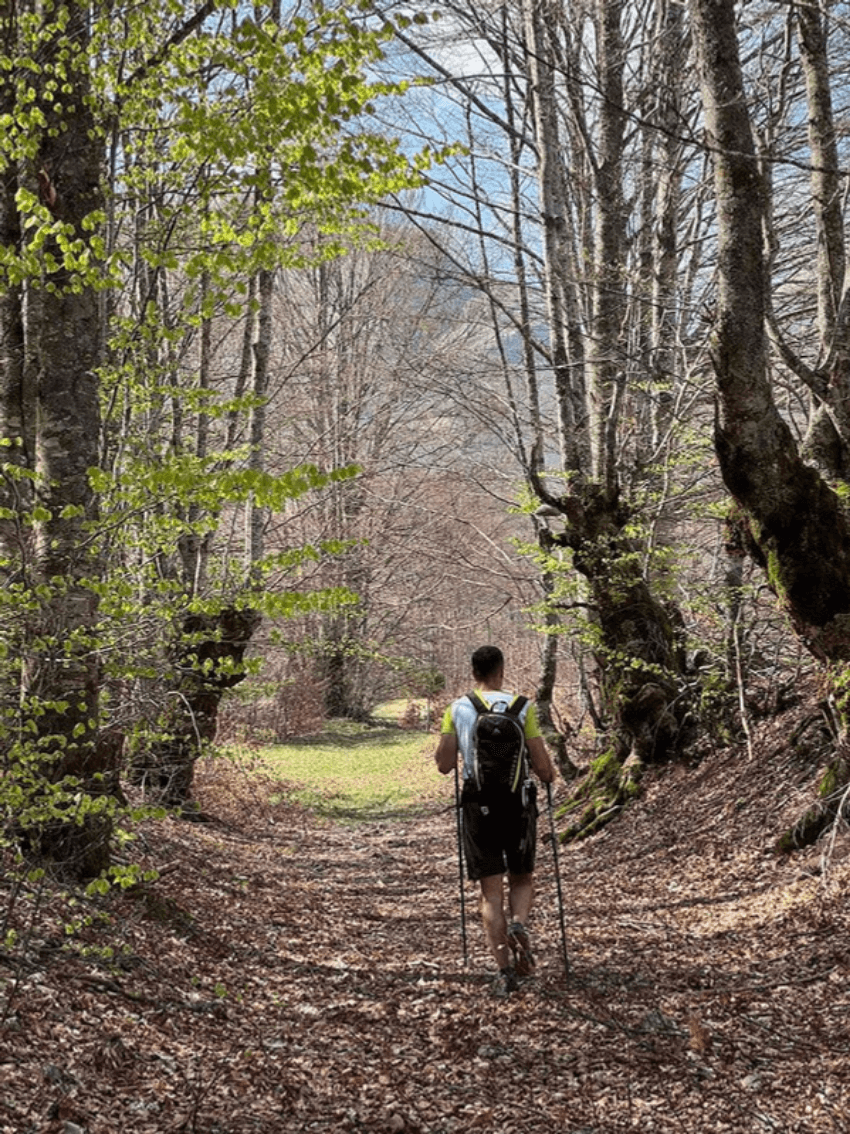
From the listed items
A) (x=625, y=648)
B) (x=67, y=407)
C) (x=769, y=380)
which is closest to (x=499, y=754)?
(x=769, y=380)

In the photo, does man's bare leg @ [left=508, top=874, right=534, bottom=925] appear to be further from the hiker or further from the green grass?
the green grass

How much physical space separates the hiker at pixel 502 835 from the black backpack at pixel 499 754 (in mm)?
11

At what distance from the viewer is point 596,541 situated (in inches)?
363

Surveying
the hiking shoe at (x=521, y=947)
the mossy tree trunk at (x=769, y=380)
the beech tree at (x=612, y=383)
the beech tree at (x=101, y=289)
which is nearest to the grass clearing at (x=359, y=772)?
the beech tree at (x=612, y=383)

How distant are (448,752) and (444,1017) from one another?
1.37 metres

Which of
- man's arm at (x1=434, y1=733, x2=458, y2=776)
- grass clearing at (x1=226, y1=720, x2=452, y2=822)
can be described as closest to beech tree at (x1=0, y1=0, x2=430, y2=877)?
man's arm at (x1=434, y1=733, x2=458, y2=776)

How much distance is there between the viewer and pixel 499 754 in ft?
16.3

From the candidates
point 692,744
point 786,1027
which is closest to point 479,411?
point 692,744

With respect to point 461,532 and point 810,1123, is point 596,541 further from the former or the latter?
point 461,532

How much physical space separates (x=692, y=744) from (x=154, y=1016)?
6.61 metres

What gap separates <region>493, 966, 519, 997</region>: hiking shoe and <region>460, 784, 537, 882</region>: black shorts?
521 mm

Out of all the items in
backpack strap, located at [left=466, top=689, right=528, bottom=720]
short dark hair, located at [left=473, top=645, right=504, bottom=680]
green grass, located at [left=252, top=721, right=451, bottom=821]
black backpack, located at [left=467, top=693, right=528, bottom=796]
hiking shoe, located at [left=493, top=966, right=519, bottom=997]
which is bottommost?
green grass, located at [left=252, top=721, right=451, bottom=821]

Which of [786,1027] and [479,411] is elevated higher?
[479,411]

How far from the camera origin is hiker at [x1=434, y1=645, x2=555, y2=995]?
193 inches
